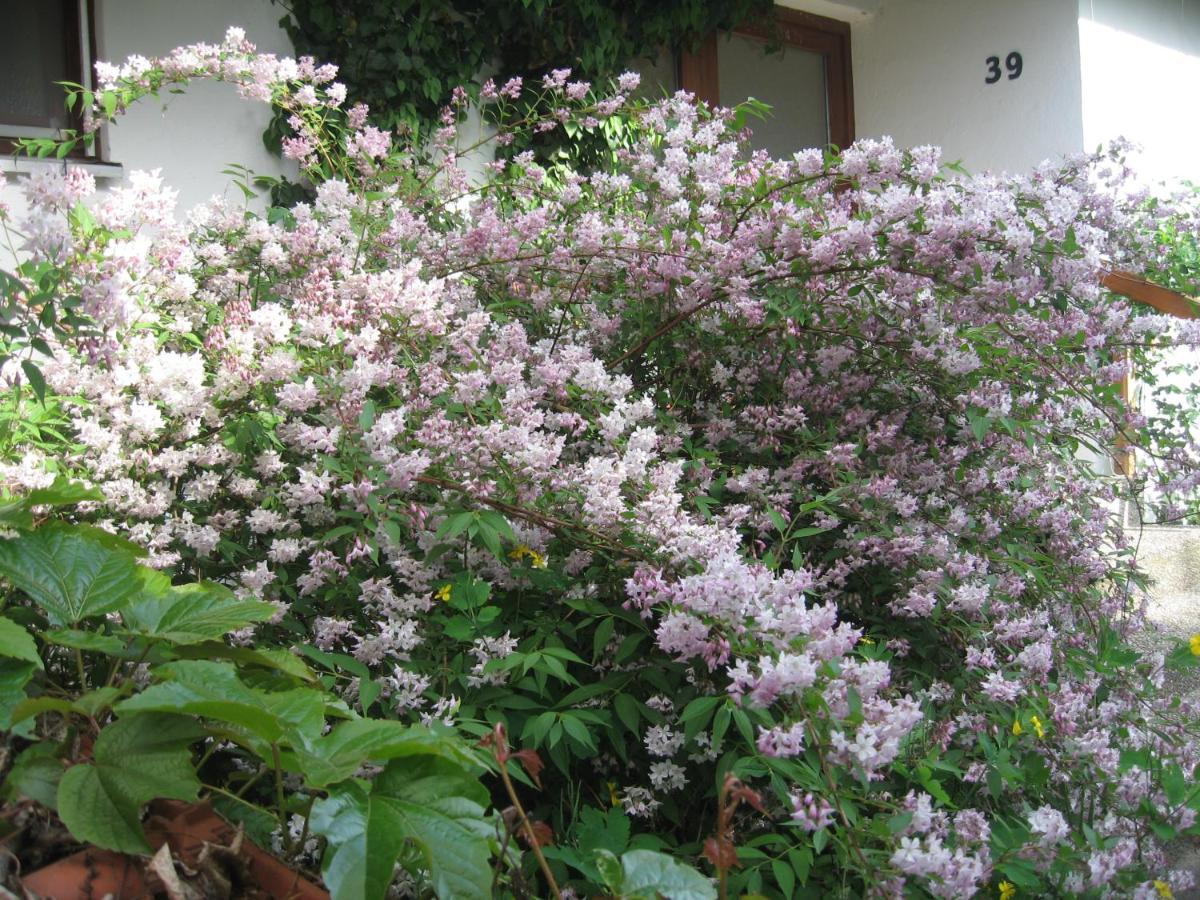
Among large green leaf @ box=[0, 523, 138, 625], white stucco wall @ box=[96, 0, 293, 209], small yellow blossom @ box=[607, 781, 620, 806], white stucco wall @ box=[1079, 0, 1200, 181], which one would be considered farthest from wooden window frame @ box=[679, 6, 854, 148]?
large green leaf @ box=[0, 523, 138, 625]

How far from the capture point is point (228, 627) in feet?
4.20

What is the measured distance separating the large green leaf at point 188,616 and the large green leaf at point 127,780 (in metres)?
0.14

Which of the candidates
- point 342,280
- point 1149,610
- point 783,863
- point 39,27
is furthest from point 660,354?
point 39,27

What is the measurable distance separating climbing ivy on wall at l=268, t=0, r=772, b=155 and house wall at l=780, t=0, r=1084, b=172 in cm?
133

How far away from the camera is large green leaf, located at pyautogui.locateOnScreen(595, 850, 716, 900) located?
1070 millimetres

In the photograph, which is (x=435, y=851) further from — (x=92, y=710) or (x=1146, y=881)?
(x=1146, y=881)

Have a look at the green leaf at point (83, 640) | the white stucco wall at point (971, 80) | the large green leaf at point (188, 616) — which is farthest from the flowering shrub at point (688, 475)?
the white stucco wall at point (971, 80)

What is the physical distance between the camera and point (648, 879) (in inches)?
42.5

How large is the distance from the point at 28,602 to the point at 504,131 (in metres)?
2.69

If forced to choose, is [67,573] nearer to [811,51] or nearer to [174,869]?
[174,869]

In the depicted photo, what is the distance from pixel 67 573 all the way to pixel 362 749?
18.6 inches

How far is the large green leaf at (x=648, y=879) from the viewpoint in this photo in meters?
1.07

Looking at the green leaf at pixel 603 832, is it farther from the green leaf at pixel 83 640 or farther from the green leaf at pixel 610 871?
the green leaf at pixel 83 640

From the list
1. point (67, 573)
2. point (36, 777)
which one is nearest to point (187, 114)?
point (67, 573)
